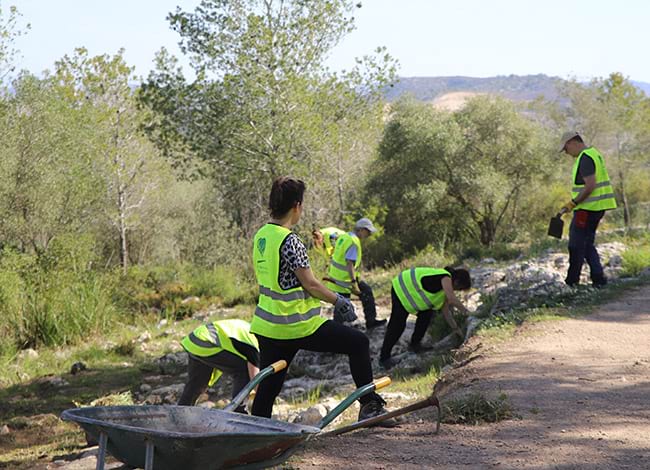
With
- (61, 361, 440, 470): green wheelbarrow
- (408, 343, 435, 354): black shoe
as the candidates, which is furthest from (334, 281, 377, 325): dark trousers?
(61, 361, 440, 470): green wheelbarrow

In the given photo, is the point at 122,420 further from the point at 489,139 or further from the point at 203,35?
the point at 489,139

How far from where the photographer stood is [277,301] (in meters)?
4.57

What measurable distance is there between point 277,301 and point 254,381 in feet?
1.81

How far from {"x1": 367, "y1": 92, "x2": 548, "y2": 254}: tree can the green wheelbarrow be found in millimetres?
19800

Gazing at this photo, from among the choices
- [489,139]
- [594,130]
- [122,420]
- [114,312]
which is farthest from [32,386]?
[594,130]

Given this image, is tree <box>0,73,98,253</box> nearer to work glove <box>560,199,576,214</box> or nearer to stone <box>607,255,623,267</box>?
stone <box>607,255,623,267</box>

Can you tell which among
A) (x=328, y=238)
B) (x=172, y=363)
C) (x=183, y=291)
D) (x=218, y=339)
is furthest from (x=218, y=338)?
(x=183, y=291)


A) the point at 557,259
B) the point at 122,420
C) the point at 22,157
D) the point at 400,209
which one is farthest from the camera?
the point at 400,209

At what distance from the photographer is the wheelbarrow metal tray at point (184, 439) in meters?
3.33

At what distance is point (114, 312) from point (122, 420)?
11328 mm

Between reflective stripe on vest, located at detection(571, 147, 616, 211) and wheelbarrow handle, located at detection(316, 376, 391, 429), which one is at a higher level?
reflective stripe on vest, located at detection(571, 147, 616, 211)

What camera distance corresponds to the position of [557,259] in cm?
1321

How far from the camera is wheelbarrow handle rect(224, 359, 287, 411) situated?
4.20 metres

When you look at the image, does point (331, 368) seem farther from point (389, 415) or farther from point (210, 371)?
point (389, 415)
